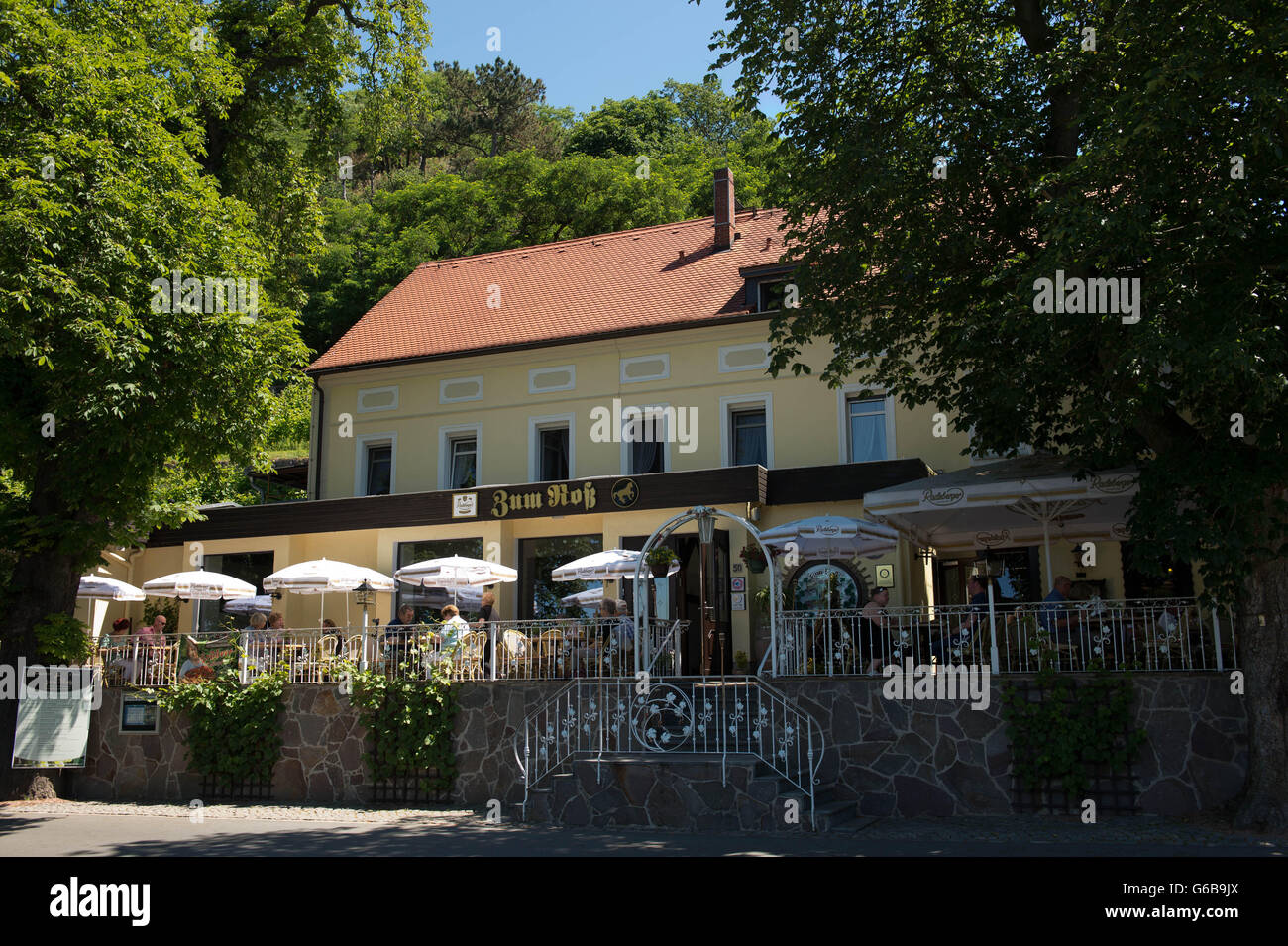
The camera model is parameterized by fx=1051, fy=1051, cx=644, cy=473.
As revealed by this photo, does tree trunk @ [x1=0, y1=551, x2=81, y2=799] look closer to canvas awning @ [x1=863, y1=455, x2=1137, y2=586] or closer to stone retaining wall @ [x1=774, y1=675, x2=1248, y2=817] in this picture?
stone retaining wall @ [x1=774, y1=675, x2=1248, y2=817]

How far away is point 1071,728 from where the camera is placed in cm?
1158

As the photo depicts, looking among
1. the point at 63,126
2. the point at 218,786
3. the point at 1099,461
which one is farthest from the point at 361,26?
the point at 1099,461

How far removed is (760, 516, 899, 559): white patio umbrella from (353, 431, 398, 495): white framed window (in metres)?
11.2

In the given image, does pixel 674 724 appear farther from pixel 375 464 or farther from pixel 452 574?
pixel 375 464

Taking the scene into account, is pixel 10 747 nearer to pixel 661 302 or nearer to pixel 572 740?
pixel 572 740

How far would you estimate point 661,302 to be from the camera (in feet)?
74.6

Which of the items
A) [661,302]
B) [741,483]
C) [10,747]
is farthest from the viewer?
[661,302]

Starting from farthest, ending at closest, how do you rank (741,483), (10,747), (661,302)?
(661,302), (741,483), (10,747)

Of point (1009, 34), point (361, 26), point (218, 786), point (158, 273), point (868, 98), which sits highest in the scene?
point (361, 26)

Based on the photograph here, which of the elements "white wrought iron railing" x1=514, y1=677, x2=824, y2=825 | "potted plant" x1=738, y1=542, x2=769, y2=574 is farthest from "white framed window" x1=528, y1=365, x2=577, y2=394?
"white wrought iron railing" x1=514, y1=677, x2=824, y2=825

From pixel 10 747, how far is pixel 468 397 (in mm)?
11184

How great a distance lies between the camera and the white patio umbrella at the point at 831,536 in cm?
1522

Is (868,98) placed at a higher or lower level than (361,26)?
lower

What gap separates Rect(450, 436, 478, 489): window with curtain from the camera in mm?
23156
